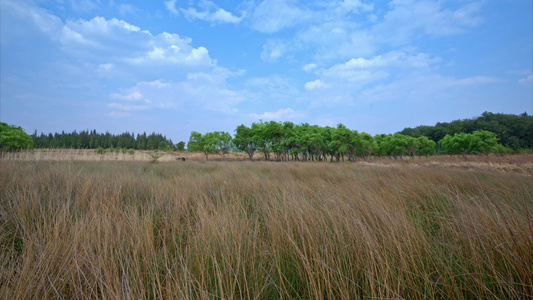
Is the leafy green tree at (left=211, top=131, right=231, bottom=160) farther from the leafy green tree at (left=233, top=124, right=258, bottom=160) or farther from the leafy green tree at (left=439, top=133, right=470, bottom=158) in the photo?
the leafy green tree at (left=439, top=133, right=470, bottom=158)

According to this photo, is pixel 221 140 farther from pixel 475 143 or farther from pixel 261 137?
pixel 475 143

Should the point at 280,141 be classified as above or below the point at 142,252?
above

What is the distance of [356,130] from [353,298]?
3055cm

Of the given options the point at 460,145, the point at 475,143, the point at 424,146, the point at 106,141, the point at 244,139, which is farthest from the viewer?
the point at 106,141

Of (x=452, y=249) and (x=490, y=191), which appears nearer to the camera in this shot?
(x=452, y=249)

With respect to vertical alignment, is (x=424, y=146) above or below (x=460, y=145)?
above

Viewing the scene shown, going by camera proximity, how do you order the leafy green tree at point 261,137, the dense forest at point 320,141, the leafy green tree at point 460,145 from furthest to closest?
the leafy green tree at point 460,145
the leafy green tree at point 261,137
the dense forest at point 320,141

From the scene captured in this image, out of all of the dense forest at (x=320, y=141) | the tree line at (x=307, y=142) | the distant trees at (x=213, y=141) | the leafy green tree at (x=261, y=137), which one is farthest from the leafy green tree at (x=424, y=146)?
the distant trees at (x=213, y=141)

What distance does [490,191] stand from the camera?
3.49 meters

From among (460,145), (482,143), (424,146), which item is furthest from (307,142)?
(424,146)

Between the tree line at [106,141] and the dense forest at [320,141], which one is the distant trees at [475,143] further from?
the tree line at [106,141]

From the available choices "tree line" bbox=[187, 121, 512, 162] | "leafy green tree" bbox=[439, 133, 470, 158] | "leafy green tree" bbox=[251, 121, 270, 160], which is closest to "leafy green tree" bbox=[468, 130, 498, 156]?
"tree line" bbox=[187, 121, 512, 162]

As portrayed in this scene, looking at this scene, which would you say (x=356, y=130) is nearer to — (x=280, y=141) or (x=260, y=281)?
(x=280, y=141)

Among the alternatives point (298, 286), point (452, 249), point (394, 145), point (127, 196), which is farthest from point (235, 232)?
point (394, 145)
